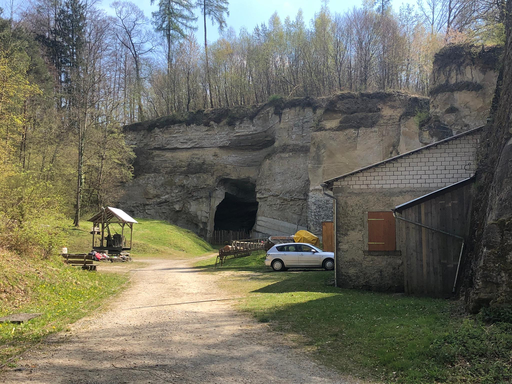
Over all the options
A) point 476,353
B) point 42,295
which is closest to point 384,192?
point 476,353

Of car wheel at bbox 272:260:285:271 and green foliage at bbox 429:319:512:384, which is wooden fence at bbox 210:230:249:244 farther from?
green foliage at bbox 429:319:512:384

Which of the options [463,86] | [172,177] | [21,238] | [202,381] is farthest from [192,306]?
[172,177]

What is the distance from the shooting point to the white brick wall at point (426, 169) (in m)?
12.7

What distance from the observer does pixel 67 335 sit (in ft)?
21.5

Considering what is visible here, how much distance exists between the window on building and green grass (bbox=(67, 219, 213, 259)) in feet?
62.3

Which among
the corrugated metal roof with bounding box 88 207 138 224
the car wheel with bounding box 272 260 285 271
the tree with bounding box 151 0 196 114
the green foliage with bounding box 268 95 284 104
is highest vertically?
the tree with bounding box 151 0 196 114

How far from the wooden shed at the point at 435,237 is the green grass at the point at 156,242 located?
20719mm

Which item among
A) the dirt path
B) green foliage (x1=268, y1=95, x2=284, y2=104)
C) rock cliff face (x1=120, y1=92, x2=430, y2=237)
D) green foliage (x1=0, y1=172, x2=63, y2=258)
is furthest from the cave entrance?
Result: the dirt path

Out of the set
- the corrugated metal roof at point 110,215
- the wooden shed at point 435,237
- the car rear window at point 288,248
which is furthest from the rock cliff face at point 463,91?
the corrugated metal roof at point 110,215

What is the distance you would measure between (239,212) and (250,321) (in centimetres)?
4256

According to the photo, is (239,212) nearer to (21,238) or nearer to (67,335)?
(21,238)

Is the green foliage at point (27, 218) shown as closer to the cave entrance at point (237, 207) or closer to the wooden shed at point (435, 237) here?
the wooden shed at point (435, 237)

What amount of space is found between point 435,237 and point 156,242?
25.2m

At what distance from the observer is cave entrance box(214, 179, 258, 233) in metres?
43.8
